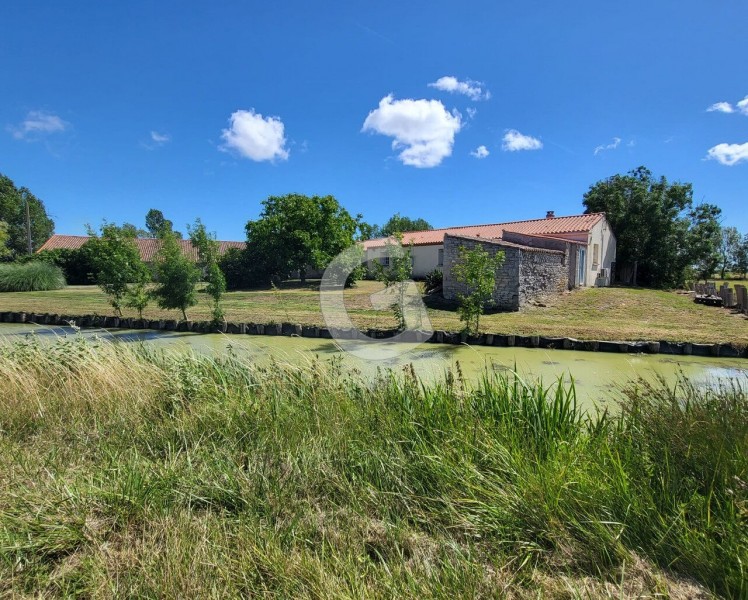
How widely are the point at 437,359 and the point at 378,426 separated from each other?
532cm

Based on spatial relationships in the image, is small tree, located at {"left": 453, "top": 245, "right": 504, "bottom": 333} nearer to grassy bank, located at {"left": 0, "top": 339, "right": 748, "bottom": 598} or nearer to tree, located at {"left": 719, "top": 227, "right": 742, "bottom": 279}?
grassy bank, located at {"left": 0, "top": 339, "right": 748, "bottom": 598}

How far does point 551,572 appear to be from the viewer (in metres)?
1.87

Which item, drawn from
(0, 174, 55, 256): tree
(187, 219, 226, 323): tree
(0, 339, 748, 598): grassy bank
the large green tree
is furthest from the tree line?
(0, 174, 55, 256): tree

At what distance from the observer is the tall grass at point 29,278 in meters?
23.8

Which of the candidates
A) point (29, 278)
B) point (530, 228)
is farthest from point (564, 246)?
point (29, 278)

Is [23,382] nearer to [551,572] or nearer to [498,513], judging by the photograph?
[498,513]

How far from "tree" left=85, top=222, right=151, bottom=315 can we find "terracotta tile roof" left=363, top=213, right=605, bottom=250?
10223 mm

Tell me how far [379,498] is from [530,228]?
23.2 m

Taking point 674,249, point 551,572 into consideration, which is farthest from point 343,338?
point 674,249

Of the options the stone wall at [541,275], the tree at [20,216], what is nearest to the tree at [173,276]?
the stone wall at [541,275]

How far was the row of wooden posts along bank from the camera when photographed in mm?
8688

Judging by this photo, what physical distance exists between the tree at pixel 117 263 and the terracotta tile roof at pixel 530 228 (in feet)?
33.5

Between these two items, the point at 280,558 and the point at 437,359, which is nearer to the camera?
the point at 280,558

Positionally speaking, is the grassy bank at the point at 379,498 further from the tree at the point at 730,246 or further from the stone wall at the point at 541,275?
the tree at the point at 730,246
